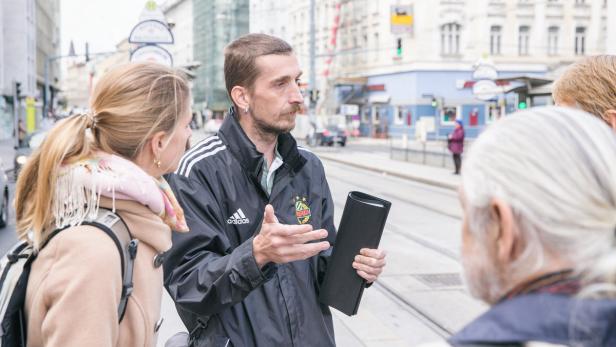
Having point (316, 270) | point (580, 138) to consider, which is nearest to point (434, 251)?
point (316, 270)

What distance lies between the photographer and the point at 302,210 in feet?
8.99

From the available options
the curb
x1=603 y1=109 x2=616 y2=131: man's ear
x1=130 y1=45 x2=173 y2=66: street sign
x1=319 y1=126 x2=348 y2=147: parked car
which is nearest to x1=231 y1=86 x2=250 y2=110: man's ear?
x1=603 y1=109 x2=616 y2=131: man's ear

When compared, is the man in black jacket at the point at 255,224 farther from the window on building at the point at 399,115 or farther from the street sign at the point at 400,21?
the window on building at the point at 399,115

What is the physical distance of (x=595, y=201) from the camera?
118cm

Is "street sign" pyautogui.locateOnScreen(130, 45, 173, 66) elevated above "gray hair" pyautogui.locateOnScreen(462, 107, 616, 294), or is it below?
above

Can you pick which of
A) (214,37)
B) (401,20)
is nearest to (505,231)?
(401,20)

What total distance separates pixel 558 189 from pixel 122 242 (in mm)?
1144

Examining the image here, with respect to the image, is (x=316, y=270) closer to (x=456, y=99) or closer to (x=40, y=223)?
(x=40, y=223)

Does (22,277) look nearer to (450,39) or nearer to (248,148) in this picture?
(248,148)

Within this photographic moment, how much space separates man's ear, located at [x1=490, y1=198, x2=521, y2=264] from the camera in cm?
122

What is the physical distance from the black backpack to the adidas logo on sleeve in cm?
69

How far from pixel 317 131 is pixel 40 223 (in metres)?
40.0

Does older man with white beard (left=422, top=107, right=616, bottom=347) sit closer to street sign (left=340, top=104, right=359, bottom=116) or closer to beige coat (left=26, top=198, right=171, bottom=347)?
beige coat (left=26, top=198, right=171, bottom=347)

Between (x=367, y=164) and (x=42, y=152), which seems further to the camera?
(x=367, y=164)
